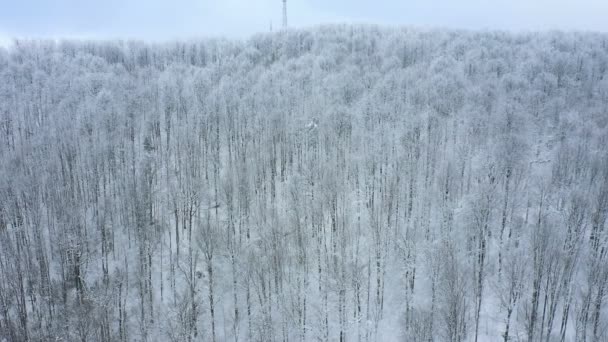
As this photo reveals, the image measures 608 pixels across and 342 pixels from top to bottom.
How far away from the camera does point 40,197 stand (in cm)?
4266

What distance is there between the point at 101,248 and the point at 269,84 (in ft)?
143

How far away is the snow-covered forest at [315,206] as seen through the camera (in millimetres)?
32125

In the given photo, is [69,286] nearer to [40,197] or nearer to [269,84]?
[40,197]

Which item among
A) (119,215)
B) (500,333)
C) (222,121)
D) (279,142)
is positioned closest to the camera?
(500,333)

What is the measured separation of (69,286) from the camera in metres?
37.7

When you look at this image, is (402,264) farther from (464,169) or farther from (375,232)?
(464,169)

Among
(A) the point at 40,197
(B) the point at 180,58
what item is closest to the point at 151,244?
(A) the point at 40,197

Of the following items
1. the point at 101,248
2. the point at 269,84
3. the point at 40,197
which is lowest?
the point at 101,248

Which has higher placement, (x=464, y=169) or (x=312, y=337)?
(x=464, y=169)

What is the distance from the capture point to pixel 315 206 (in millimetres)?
41000

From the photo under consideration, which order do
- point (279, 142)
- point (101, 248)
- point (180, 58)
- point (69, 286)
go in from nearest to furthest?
1. point (69, 286)
2. point (101, 248)
3. point (279, 142)
4. point (180, 58)

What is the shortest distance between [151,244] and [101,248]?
5.43 metres

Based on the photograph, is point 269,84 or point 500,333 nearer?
point 500,333

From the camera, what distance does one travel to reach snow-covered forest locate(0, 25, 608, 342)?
105 ft
